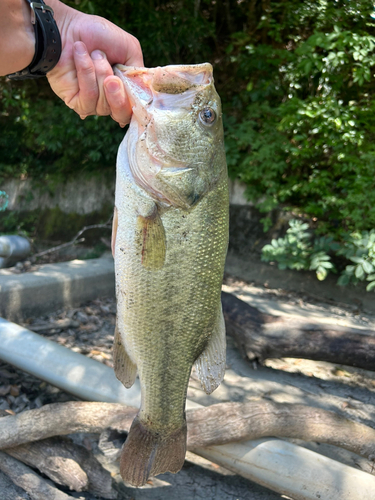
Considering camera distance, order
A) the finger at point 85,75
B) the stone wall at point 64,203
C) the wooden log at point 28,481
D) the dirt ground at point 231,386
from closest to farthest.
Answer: the finger at point 85,75 < the wooden log at point 28,481 < the dirt ground at point 231,386 < the stone wall at point 64,203

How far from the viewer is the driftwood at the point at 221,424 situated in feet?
8.03

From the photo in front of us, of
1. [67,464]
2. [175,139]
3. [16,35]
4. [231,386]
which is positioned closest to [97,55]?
[16,35]

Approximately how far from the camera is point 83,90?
5.98 ft

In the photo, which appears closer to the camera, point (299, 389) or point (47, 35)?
point (47, 35)

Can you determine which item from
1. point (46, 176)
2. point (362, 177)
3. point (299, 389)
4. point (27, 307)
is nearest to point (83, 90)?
point (299, 389)

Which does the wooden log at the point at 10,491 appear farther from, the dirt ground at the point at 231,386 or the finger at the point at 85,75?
the finger at the point at 85,75

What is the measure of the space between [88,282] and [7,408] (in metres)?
2.36

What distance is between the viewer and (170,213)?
1626 mm

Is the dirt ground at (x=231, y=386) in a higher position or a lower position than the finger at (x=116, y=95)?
lower

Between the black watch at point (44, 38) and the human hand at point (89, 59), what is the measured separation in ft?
0.24

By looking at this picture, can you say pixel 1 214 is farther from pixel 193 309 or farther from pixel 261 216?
pixel 193 309

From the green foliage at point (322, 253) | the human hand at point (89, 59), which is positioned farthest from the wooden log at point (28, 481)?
the green foliage at point (322, 253)

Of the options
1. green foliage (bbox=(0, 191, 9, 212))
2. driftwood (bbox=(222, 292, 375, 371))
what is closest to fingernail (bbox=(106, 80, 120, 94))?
driftwood (bbox=(222, 292, 375, 371))

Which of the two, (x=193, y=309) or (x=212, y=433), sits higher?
(x=193, y=309)
